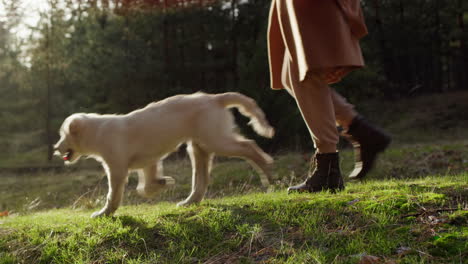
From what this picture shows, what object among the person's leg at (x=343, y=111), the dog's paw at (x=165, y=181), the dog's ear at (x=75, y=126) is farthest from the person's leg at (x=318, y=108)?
the dog's ear at (x=75, y=126)

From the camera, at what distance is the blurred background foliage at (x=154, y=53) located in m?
18.1

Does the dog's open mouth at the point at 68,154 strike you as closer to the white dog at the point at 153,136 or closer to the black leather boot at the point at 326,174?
the white dog at the point at 153,136

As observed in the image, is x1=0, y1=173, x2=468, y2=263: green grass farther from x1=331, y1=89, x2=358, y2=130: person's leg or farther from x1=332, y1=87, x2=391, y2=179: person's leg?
x1=331, y1=89, x2=358, y2=130: person's leg

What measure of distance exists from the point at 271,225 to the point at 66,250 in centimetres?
135

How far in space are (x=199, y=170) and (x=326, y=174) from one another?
131 cm

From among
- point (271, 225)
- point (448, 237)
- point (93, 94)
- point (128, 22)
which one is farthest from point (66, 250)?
point (128, 22)

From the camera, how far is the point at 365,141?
144 inches

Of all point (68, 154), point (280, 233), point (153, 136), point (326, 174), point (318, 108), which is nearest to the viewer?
point (280, 233)

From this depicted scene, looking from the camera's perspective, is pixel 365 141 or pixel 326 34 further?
pixel 365 141

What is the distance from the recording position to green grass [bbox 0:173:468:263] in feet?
7.45

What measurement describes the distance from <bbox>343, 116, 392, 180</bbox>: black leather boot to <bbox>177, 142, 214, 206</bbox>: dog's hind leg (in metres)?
1.35

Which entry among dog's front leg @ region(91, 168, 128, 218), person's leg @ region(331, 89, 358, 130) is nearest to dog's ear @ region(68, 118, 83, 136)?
dog's front leg @ region(91, 168, 128, 218)

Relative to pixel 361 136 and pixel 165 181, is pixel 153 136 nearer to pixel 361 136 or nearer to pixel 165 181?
pixel 165 181

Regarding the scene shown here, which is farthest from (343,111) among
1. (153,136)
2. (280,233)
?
(153,136)
